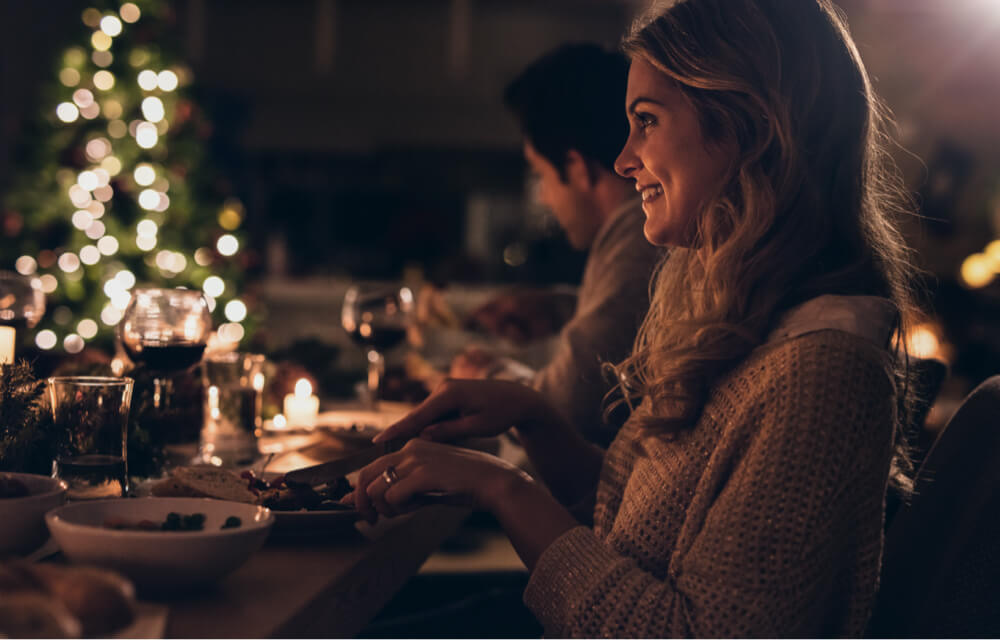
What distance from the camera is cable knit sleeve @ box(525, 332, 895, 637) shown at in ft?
2.55

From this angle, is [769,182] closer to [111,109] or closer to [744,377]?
[744,377]

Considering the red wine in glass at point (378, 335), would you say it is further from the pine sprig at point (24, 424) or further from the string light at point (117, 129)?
the string light at point (117, 129)

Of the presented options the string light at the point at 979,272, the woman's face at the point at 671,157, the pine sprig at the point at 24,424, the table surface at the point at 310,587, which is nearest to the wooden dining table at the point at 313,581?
the table surface at the point at 310,587

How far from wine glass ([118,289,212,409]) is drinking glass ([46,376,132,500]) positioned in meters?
0.26

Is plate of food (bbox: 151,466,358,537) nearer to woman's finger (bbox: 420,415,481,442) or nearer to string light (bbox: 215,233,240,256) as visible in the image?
woman's finger (bbox: 420,415,481,442)

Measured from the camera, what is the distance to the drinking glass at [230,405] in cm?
136

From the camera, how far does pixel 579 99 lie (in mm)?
1842

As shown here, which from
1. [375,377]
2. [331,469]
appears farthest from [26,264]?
[331,469]

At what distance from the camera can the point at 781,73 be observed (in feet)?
3.14

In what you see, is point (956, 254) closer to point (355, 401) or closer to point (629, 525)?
point (355, 401)

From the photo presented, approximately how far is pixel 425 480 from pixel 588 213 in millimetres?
1120

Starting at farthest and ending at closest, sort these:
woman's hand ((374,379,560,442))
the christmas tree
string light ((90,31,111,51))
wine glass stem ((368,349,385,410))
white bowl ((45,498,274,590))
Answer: string light ((90,31,111,51)), the christmas tree, wine glass stem ((368,349,385,410)), woman's hand ((374,379,560,442)), white bowl ((45,498,274,590))

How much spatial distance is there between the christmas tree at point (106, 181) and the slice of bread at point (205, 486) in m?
3.42

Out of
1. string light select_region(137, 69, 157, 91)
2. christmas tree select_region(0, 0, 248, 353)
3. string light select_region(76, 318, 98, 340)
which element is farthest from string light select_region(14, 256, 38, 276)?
string light select_region(137, 69, 157, 91)
